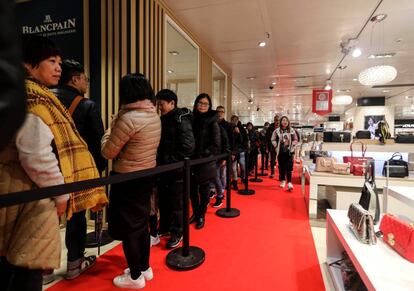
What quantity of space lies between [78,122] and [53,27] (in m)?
1.97

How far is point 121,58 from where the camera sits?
2.96 m

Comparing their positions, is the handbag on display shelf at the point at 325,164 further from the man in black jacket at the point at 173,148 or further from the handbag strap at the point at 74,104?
the handbag strap at the point at 74,104

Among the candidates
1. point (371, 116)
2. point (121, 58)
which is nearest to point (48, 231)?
point (121, 58)

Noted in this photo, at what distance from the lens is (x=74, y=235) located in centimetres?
201

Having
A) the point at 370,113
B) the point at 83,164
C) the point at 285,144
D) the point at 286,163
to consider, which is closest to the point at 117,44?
the point at 83,164

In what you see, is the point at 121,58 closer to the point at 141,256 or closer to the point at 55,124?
the point at 55,124

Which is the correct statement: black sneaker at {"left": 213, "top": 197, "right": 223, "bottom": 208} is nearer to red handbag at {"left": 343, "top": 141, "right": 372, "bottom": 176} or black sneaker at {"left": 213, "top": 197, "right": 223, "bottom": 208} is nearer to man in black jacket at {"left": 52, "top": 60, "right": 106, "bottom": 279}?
red handbag at {"left": 343, "top": 141, "right": 372, "bottom": 176}

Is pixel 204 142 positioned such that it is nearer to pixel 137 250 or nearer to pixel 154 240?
pixel 154 240

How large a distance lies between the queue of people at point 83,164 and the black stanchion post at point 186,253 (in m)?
0.24

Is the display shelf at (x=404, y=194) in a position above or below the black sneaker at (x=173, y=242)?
above

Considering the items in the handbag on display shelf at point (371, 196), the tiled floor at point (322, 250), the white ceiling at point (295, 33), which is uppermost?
the white ceiling at point (295, 33)

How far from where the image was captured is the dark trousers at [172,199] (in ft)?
8.20

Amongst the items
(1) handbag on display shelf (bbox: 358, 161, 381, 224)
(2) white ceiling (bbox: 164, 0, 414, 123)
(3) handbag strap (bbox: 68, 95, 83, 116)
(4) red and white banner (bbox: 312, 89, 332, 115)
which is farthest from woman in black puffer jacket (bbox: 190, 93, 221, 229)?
(4) red and white banner (bbox: 312, 89, 332, 115)

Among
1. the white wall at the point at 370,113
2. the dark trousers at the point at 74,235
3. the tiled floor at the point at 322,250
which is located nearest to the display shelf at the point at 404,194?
the tiled floor at the point at 322,250
